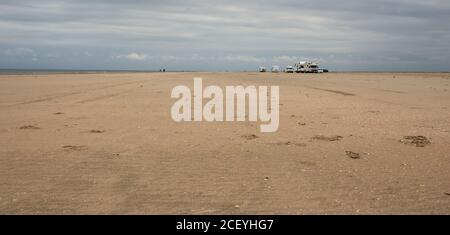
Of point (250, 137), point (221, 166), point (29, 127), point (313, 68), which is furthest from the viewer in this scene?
point (313, 68)

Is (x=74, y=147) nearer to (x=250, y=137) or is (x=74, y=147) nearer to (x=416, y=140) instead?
(x=250, y=137)

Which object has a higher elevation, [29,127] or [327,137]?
[29,127]

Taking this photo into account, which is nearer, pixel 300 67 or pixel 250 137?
pixel 250 137

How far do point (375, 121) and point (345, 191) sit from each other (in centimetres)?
767

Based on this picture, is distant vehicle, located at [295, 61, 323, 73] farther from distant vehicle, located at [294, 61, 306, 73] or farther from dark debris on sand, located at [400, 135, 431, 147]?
dark debris on sand, located at [400, 135, 431, 147]

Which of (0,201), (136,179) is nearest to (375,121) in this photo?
(136,179)

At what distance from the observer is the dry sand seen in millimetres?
6211

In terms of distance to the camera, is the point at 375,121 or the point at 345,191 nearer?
the point at 345,191

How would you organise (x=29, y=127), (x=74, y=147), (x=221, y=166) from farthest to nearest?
(x=29, y=127), (x=74, y=147), (x=221, y=166)

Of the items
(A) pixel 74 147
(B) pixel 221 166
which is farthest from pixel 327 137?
(A) pixel 74 147

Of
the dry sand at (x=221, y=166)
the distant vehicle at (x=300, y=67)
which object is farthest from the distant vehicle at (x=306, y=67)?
the dry sand at (x=221, y=166)

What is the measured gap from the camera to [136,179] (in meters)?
7.34

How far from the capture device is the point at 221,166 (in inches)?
324
